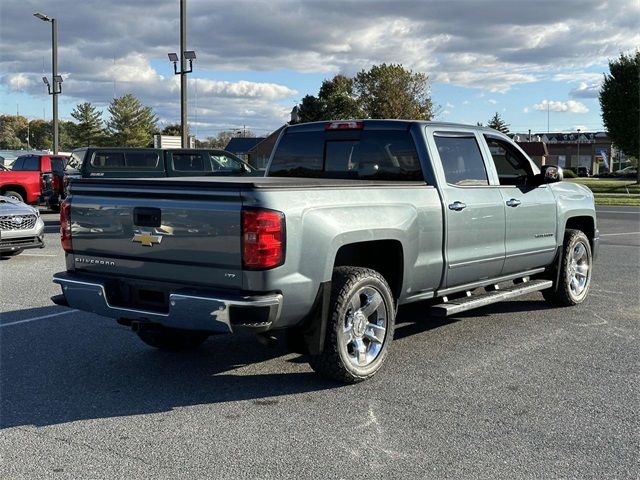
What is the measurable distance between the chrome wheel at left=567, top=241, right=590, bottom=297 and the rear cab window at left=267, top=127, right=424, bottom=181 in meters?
2.75

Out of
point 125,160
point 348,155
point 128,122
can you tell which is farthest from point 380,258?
point 128,122

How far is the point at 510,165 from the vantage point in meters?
7.25

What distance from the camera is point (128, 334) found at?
6.62 metres

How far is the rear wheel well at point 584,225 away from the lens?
8133mm

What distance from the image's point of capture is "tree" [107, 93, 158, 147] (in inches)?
3349

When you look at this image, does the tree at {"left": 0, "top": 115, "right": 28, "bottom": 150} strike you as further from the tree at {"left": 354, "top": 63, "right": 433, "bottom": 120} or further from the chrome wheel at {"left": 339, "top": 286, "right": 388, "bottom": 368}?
the chrome wheel at {"left": 339, "top": 286, "right": 388, "bottom": 368}

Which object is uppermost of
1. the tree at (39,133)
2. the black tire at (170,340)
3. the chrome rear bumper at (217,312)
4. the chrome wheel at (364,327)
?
the tree at (39,133)

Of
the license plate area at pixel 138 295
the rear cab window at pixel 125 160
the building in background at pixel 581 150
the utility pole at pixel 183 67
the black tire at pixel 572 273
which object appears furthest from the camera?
the building in background at pixel 581 150

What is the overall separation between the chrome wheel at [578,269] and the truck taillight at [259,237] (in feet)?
14.9

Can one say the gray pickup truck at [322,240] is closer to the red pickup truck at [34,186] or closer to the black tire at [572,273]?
the black tire at [572,273]

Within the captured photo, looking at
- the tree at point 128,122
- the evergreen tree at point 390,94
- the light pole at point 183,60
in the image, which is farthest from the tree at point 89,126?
the light pole at point 183,60

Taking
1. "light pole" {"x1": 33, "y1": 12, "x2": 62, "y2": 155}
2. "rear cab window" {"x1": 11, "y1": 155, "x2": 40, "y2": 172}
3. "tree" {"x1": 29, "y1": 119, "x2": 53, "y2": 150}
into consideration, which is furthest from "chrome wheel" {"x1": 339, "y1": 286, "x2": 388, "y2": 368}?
"tree" {"x1": 29, "y1": 119, "x2": 53, "y2": 150}

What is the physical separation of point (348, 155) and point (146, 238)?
7.70ft

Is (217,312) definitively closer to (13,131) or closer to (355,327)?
(355,327)
